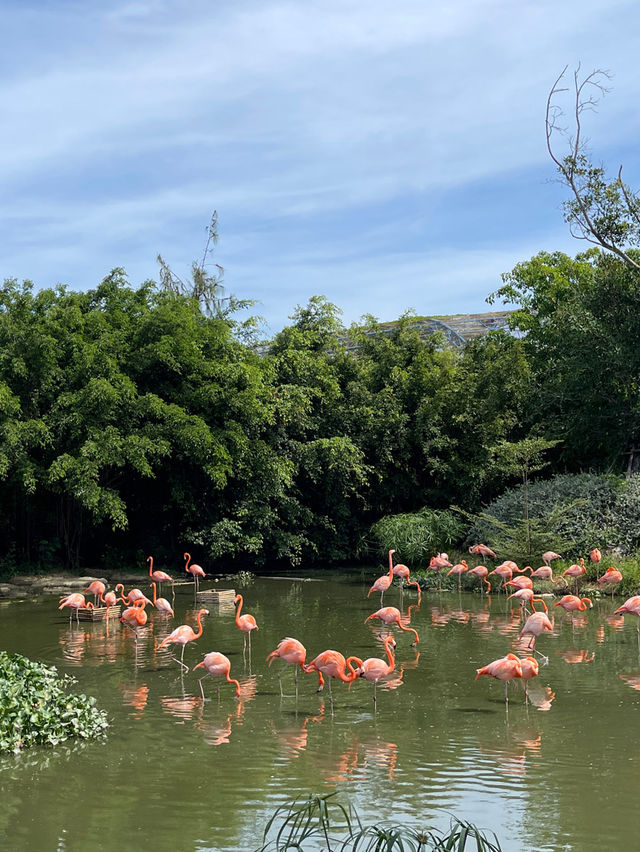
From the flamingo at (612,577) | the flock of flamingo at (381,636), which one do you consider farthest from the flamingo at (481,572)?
the flamingo at (612,577)

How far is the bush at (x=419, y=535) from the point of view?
19547 millimetres

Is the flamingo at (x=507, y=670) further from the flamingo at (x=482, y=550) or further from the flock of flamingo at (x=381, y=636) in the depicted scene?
the flamingo at (x=482, y=550)

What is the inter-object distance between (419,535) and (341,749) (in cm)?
1263

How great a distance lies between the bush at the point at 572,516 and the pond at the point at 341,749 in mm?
4799

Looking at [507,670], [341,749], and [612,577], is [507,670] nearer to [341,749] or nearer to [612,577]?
[341,749]

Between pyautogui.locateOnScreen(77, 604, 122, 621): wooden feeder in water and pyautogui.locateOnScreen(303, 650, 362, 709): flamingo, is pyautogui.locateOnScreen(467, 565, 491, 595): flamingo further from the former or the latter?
pyautogui.locateOnScreen(303, 650, 362, 709): flamingo

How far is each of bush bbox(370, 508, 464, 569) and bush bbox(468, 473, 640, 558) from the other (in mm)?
663

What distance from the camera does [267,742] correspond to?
7.52 meters

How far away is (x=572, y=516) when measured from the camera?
59.7 feet

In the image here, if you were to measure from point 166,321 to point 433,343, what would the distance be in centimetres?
774

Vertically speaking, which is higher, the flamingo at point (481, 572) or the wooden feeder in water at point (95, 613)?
the flamingo at point (481, 572)

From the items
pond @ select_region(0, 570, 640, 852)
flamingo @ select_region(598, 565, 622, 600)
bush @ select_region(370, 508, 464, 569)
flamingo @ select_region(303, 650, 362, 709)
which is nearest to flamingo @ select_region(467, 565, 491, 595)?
flamingo @ select_region(598, 565, 622, 600)

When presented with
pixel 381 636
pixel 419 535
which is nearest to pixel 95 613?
pixel 381 636

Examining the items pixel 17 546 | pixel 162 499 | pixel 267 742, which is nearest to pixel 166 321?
pixel 162 499
